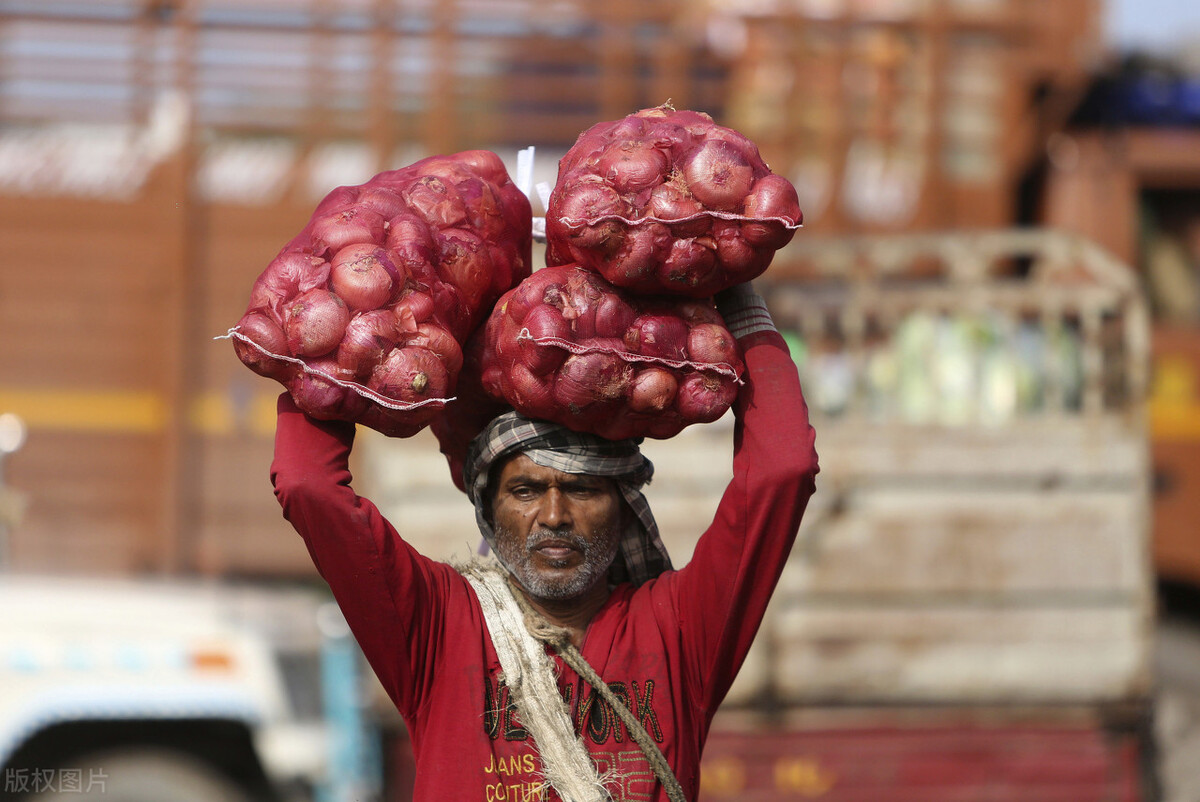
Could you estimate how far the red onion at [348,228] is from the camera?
174cm

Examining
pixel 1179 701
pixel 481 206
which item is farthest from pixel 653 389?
pixel 1179 701

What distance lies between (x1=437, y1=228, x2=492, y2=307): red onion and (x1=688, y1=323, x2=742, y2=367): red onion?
33 cm

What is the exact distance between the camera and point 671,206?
5.54 ft

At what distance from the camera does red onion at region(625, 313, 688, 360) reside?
177 centimetres

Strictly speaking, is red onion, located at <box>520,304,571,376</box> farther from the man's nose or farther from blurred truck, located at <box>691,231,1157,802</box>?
blurred truck, located at <box>691,231,1157,802</box>

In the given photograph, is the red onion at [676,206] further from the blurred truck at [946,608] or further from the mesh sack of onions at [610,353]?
the blurred truck at [946,608]

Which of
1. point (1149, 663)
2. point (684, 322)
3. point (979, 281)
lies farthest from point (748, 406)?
point (979, 281)

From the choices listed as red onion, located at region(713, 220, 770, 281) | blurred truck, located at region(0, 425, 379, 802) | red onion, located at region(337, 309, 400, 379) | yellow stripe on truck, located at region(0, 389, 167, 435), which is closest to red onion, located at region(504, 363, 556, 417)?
red onion, located at region(337, 309, 400, 379)

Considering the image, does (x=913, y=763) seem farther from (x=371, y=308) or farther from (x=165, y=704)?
(x=371, y=308)

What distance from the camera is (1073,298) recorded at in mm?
4918

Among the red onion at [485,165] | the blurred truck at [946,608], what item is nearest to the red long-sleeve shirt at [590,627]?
the red onion at [485,165]

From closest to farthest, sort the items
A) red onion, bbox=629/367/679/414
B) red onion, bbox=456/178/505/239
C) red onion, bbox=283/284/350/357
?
red onion, bbox=283/284/350/357 < red onion, bbox=629/367/679/414 < red onion, bbox=456/178/505/239

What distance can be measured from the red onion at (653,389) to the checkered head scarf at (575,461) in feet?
0.62

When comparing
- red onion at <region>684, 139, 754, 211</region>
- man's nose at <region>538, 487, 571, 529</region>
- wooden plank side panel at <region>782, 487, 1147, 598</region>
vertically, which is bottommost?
wooden plank side panel at <region>782, 487, 1147, 598</region>
